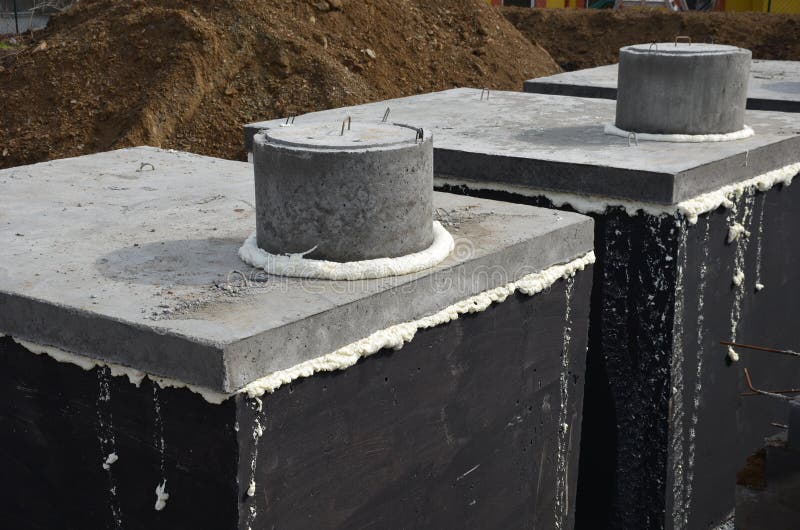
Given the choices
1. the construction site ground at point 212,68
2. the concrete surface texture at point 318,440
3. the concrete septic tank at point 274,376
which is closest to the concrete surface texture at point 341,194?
the concrete septic tank at point 274,376

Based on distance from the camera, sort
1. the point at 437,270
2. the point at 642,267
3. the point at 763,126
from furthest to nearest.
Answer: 1. the point at 763,126
2. the point at 642,267
3. the point at 437,270

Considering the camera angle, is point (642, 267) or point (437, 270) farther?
point (642, 267)

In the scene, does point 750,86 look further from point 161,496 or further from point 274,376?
point 161,496

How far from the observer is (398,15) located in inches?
587

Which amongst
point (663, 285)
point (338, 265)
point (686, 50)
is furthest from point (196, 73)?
point (338, 265)

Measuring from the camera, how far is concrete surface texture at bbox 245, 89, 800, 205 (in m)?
5.26

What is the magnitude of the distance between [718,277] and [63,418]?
361 centimetres

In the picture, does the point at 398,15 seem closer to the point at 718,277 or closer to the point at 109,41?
the point at 109,41

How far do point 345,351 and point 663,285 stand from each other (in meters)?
2.26

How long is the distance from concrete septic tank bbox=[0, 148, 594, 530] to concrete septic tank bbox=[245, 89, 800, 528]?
0.49m

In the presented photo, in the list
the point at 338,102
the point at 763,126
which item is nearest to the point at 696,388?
the point at 763,126

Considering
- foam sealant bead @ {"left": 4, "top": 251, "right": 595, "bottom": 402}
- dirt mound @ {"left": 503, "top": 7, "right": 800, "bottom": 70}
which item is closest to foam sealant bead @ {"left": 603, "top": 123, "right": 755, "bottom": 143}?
foam sealant bead @ {"left": 4, "top": 251, "right": 595, "bottom": 402}

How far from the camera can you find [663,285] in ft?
17.1

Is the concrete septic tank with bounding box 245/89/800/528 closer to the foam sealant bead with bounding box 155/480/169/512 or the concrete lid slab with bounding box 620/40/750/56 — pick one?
the concrete lid slab with bounding box 620/40/750/56
